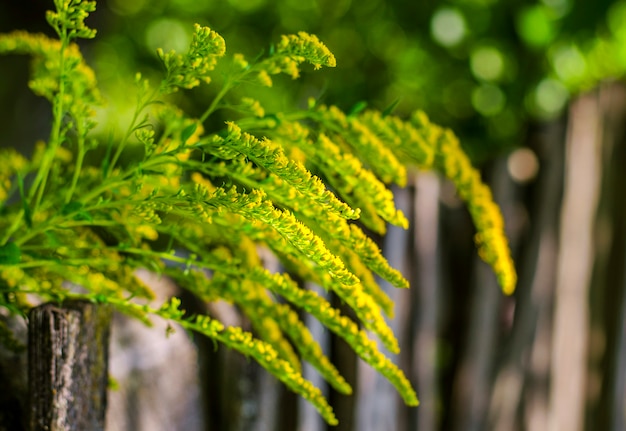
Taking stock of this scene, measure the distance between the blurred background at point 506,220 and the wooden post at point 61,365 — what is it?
69 centimetres

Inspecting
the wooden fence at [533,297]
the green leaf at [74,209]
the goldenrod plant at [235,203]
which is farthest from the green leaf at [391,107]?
the wooden fence at [533,297]

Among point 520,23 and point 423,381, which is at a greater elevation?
point 520,23

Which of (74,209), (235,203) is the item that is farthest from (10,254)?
(235,203)

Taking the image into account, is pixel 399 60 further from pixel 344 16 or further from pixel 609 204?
pixel 609 204

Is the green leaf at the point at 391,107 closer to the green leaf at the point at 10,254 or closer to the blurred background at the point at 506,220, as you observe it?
the green leaf at the point at 10,254

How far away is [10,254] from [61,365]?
13 cm

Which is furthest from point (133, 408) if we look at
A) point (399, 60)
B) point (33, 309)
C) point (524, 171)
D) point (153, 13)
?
point (153, 13)

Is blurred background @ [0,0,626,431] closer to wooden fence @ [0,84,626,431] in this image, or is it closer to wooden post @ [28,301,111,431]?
wooden fence @ [0,84,626,431]

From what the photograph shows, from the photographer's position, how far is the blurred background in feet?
6.10

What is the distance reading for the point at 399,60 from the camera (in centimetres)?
260

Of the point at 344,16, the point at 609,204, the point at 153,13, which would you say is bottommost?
the point at 609,204

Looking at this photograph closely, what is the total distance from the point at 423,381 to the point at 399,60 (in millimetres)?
1174

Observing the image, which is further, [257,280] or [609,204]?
[609,204]

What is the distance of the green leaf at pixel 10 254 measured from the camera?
2.21 ft
